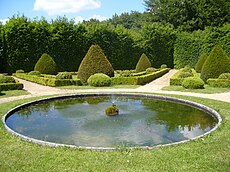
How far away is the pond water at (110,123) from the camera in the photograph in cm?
742

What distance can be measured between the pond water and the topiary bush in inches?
167

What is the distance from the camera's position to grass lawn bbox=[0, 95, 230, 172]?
508cm

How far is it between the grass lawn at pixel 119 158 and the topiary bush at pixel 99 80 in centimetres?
1082

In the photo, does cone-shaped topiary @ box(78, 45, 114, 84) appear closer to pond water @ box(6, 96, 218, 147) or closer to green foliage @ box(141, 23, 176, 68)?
pond water @ box(6, 96, 218, 147)

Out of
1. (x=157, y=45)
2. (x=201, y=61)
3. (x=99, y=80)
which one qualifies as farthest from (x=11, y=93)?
(x=157, y=45)

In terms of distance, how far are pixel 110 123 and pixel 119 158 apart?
342 cm

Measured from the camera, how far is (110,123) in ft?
29.3

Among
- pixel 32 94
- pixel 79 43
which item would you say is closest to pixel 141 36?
pixel 79 43

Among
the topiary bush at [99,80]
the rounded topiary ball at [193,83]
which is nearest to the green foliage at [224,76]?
the rounded topiary ball at [193,83]

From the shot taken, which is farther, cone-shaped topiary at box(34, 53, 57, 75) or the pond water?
cone-shaped topiary at box(34, 53, 57, 75)

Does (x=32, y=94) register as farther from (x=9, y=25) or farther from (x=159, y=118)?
(x=9, y=25)

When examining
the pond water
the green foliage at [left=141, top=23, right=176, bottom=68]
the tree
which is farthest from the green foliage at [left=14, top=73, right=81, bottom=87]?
the tree

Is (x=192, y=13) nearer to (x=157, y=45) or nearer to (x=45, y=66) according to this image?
(x=157, y=45)

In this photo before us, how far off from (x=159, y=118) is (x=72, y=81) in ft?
31.0
